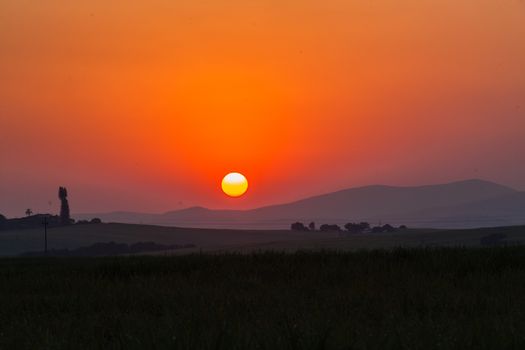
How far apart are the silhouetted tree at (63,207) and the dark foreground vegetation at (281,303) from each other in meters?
143

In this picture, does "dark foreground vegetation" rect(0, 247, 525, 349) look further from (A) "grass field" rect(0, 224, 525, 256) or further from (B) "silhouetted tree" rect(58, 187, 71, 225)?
(B) "silhouetted tree" rect(58, 187, 71, 225)

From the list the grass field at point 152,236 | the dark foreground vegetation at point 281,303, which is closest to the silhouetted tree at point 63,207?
the grass field at point 152,236

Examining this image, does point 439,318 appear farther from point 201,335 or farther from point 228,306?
point 201,335

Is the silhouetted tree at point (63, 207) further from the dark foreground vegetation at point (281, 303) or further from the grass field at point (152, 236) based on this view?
the dark foreground vegetation at point (281, 303)

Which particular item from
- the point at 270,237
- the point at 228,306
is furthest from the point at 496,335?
the point at 270,237

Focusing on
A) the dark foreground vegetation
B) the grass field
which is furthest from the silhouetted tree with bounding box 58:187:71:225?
the dark foreground vegetation

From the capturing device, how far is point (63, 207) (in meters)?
158

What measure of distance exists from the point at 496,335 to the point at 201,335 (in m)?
2.79

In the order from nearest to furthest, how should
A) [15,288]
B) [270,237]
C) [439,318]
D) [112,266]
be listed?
1. [439,318]
2. [15,288]
3. [112,266]
4. [270,237]

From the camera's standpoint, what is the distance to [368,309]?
9.23 metres

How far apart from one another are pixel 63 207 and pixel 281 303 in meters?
157

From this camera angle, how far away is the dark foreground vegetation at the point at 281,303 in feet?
20.1

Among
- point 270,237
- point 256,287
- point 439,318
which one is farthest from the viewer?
point 270,237

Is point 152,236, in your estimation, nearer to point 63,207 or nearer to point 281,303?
point 63,207
